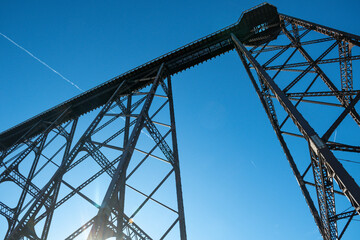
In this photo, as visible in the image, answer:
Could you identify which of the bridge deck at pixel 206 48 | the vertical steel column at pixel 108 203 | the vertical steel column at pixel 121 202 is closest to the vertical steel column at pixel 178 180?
the vertical steel column at pixel 121 202

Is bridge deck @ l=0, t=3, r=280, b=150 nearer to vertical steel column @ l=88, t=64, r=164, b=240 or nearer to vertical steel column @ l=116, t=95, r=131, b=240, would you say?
vertical steel column @ l=116, t=95, r=131, b=240

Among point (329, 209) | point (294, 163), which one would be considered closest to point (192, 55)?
point (294, 163)

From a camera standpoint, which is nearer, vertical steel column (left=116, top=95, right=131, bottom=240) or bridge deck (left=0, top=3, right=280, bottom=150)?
vertical steel column (left=116, top=95, right=131, bottom=240)

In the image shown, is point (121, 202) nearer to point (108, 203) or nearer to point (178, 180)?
point (178, 180)

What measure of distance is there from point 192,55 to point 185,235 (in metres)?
8.79

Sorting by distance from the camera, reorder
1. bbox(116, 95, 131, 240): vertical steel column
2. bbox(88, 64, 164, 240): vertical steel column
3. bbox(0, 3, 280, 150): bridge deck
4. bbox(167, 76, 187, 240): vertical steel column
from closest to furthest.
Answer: bbox(88, 64, 164, 240): vertical steel column < bbox(116, 95, 131, 240): vertical steel column < bbox(167, 76, 187, 240): vertical steel column < bbox(0, 3, 280, 150): bridge deck

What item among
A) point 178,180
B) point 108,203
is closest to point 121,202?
point 178,180

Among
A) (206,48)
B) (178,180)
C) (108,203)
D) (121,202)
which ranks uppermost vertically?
(206,48)

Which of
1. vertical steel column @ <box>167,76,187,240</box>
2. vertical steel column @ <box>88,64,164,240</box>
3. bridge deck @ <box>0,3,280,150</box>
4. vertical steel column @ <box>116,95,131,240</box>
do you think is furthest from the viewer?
bridge deck @ <box>0,3,280,150</box>

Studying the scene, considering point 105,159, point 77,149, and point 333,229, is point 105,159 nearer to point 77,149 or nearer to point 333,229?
point 77,149

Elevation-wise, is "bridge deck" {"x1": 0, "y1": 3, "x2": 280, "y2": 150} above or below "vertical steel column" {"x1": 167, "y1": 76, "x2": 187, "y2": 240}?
above

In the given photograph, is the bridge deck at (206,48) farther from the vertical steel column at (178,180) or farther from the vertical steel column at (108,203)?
the vertical steel column at (108,203)

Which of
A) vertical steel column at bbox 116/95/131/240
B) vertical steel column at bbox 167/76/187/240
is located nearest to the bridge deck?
vertical steel column at bbox 116/95/131/240

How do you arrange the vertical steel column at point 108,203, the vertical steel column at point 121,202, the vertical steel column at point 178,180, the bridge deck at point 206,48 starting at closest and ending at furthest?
the vertical steel column at point 108,203 < the vertical steel column at point 121,202 < the vertical steel column at point 178,180 < the bridge deck at point 206,48
